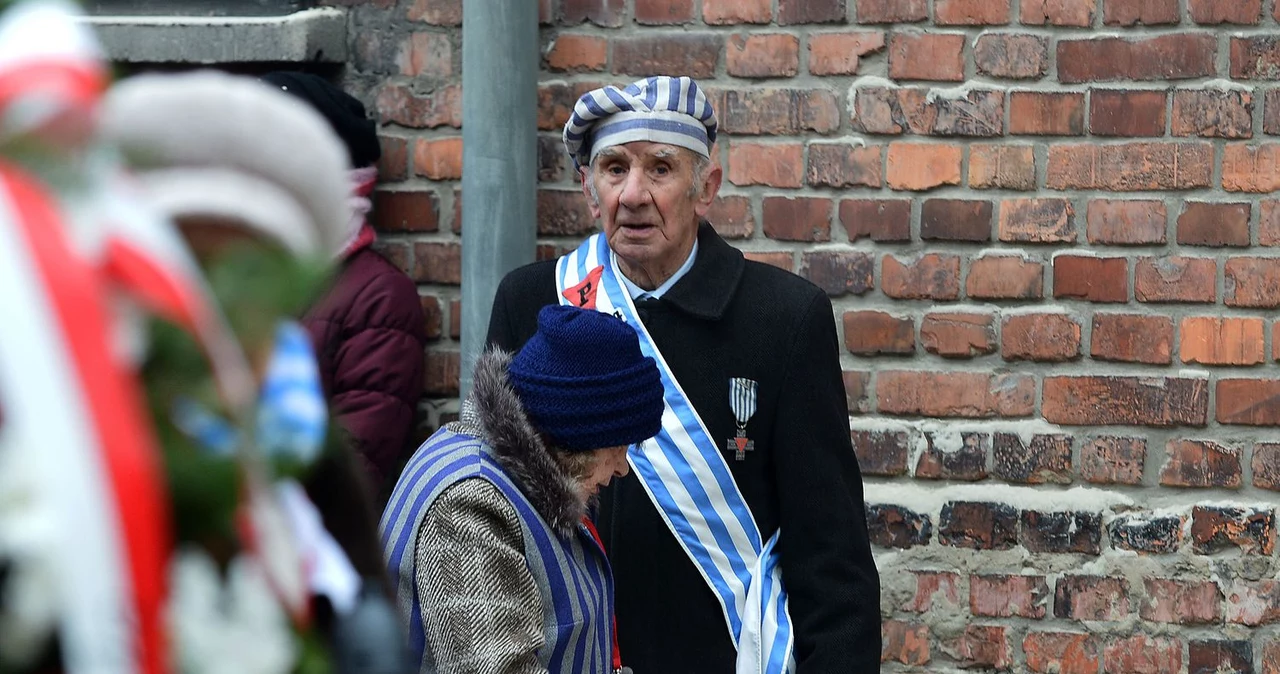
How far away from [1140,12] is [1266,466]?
0.87m

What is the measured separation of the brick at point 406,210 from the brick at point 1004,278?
3.61 ft

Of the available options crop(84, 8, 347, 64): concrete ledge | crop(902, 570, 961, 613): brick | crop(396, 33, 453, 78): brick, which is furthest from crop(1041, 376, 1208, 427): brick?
crop(84, 8, 347, 64): concrete ledge

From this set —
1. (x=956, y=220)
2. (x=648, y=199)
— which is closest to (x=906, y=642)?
(x=956, y=220)

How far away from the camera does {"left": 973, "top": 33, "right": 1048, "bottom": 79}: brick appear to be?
300cm

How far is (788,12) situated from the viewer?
311 cm

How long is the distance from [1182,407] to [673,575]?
105 cm

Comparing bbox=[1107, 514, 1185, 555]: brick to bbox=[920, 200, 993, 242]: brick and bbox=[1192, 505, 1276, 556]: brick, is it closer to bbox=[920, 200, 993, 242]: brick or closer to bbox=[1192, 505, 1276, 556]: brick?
bbox=[1192, 505, 1276, 556]: brick

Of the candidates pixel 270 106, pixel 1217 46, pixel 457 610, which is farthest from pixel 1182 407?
pixel 270 106

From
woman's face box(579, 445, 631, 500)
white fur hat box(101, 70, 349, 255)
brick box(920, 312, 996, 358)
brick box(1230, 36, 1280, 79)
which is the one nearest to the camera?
white fur hat box(101, 70, 349, 255)

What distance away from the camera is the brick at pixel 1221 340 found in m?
2.94

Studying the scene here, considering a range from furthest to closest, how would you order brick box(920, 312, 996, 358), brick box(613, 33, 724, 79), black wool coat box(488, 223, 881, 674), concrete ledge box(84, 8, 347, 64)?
concrete ledge box(84, 8, 347, 64) → brick box(613, 33, 724, 79) → brick box(920, 312, 996, 358) → black wool coat box(488, 223, 881, 674)

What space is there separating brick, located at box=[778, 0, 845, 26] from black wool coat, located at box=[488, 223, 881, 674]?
0.65m

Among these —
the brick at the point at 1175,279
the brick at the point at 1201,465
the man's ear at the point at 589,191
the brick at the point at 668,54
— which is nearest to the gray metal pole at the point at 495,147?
the brick at the point at 668,54

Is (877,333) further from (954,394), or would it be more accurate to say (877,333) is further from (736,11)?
(736,11)
